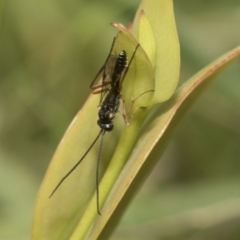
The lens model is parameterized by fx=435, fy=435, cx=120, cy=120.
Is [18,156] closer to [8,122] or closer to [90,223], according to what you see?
[8,122]

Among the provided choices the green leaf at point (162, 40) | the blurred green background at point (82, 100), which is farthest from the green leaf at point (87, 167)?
the blurred green background at point (82, 100)

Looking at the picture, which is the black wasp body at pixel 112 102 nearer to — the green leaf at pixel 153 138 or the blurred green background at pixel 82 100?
the green leaf at pixel 153 138

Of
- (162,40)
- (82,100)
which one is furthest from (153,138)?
(82,100)

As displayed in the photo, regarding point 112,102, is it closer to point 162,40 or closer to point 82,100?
point 162,40

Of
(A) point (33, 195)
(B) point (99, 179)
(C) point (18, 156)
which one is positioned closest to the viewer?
(B) point (99, 179)

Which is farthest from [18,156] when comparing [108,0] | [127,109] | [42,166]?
[127,109]

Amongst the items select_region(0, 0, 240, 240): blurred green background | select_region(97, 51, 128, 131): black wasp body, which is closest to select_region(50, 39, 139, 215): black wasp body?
select_region(97, 51, 128, 131): black wasp body

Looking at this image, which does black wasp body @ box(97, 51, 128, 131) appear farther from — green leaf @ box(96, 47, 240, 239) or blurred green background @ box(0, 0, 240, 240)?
blurred green background @ box(0, 0, 240, 240)

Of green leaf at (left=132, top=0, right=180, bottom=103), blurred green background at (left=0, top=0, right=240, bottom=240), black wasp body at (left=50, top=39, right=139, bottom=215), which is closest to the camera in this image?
green leaf at (left=132, top=0, right=180, bottom=103)
